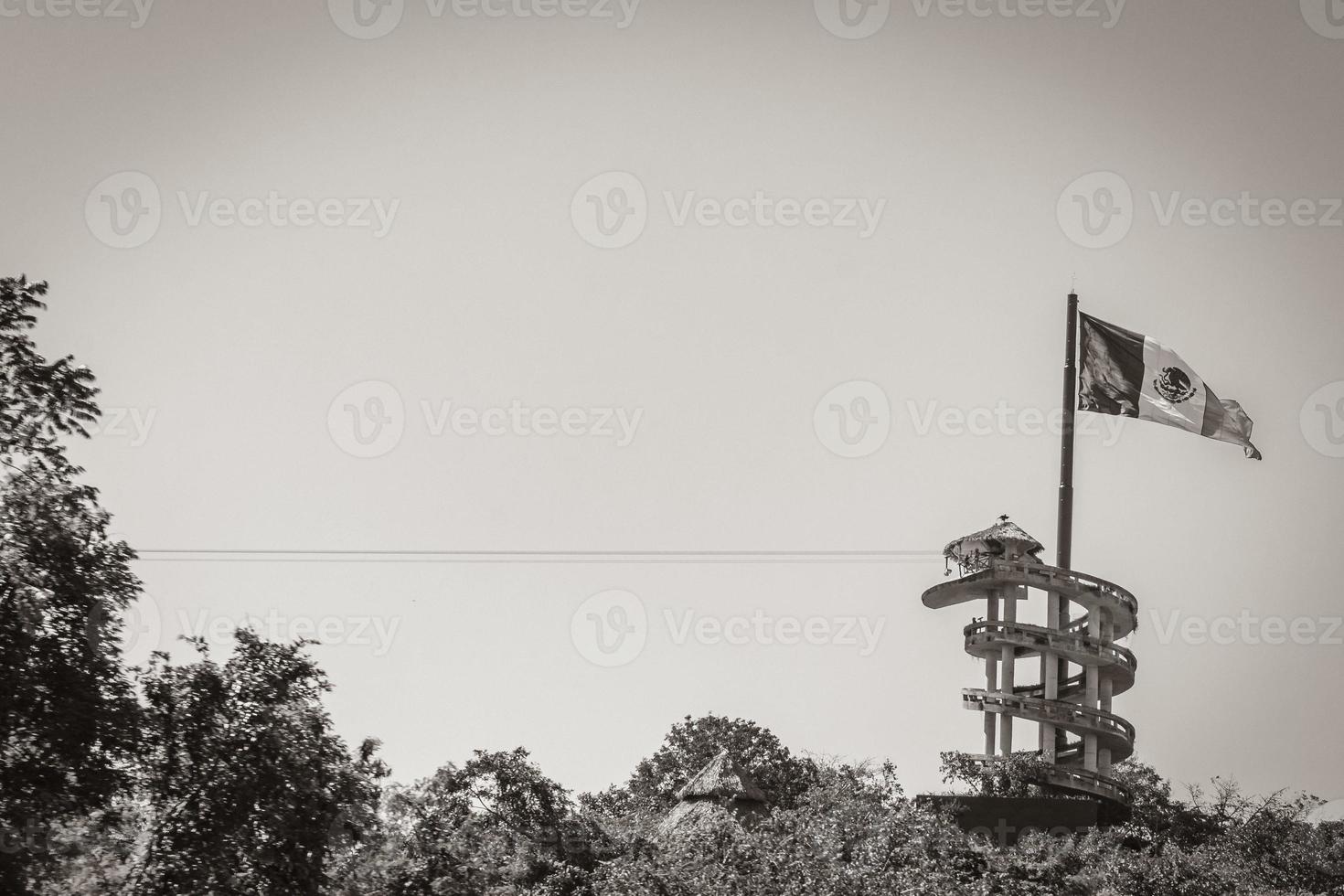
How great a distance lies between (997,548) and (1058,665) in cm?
449

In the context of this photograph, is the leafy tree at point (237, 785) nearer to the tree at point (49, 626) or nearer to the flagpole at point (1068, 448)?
the tree at point (49, 626)

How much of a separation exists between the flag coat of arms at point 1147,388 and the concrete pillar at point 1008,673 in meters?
7.50

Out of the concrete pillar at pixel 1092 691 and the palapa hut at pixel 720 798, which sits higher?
the concrete pillar at pixel 1092 691

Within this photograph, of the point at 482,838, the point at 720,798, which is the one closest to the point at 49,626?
the point at 482,838

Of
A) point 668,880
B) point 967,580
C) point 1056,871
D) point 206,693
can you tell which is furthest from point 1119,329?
point 206,693

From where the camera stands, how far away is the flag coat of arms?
46906 mm

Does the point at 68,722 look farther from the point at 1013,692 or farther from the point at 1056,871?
the point at 1013,692

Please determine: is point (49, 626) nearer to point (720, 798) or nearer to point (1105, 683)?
point (720, 798)

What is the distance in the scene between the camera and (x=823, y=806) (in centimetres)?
4088

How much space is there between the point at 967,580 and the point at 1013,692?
4141 mm

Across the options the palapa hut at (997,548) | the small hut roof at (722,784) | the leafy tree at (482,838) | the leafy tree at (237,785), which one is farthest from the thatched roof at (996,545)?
the leafy tree at (237,785)

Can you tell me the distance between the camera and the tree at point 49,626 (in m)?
24.7

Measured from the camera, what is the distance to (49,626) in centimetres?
2538

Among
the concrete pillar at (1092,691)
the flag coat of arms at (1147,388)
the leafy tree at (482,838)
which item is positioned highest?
the flag coat of arms at (1147,388)
